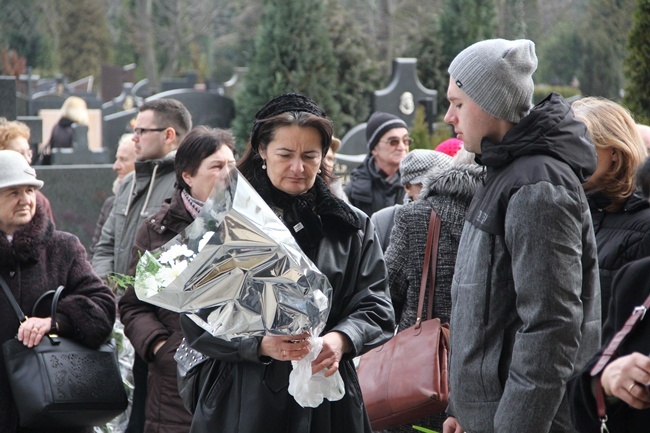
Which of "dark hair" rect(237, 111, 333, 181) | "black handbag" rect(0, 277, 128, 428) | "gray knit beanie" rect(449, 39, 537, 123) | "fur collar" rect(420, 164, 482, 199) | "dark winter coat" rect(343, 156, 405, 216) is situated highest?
"gray knit beanie" rect(449, 39, 537, 123)

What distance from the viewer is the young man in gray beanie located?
272 centimetres

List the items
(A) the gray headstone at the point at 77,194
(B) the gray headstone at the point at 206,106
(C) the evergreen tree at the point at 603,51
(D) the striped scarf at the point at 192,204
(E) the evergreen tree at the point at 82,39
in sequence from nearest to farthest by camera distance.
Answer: (D) the striped scarf at the point at 192,204
(A) the gray headstone at the point at 77,194
(B) the gray headstone at the point at 206,106
(C) the evergreen tree at the point at 603,51
(E) the evergreen tree at the point at 82,39

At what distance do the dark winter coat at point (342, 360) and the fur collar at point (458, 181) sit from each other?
0.92 meters

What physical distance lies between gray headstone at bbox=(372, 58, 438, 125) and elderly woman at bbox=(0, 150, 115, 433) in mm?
10458

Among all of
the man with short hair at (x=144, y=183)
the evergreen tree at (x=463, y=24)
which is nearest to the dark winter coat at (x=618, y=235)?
the man with short hair at (x=144, y=183)

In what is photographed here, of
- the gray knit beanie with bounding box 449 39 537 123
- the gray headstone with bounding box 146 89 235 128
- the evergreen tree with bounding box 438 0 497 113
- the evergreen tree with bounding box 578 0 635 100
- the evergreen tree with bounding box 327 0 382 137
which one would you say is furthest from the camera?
the evergreen tree with bounding box 578 0 635 100

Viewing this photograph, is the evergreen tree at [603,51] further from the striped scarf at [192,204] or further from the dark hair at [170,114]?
the striped scarf at [192,204]

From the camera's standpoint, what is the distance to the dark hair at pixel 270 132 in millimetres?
3215

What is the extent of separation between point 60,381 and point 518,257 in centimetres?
246

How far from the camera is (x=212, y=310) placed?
2887 millimetres

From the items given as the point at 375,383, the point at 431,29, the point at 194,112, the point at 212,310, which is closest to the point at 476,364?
the point at 212,310

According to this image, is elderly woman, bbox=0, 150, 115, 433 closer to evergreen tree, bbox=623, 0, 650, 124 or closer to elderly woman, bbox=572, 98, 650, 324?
elderly woman, bbox=572, 98, 650, 324

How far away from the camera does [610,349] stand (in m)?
2.21

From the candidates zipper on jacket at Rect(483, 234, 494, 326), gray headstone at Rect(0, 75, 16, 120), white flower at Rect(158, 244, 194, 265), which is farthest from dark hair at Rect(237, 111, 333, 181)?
gray headstone at Rect(0, 75, 16, 120)
